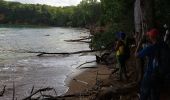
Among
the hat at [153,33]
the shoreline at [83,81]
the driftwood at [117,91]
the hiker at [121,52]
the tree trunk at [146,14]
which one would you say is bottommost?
the shoreline at [83,81]

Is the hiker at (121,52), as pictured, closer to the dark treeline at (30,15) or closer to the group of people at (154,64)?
the group of people at (154,64)

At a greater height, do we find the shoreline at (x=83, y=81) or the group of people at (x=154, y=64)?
the group of people at (x=154, y=64)

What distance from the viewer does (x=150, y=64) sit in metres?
8.30

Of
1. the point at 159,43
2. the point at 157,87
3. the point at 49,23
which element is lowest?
the point at 49,23

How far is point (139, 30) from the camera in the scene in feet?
35.1

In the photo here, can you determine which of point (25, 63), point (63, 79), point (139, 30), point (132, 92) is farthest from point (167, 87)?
point (25, 63)

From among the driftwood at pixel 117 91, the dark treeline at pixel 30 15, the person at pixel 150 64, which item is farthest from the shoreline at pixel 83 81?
the dark treeline at pixel 30 15

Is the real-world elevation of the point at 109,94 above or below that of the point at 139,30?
below

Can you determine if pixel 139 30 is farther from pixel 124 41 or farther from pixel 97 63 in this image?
pixel 97 63

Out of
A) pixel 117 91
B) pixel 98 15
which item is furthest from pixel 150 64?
pixel 98 15

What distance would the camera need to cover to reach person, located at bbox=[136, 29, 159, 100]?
8.14 m

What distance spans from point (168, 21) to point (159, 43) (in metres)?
5.20

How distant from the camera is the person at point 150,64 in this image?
8.14m

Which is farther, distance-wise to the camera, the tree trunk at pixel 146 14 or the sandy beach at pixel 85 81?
the sandy beach at pixel 85 81
